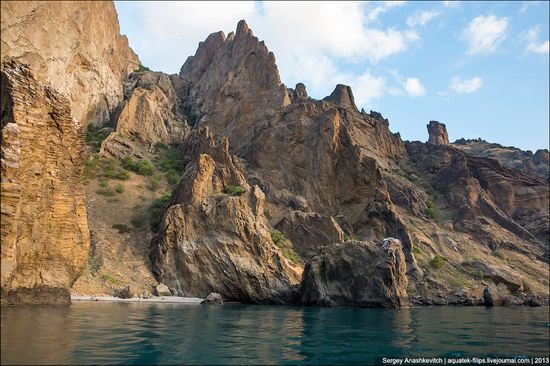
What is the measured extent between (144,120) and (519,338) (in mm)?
70088

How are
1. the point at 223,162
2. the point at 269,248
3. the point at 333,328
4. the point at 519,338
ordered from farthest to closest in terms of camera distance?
1. the point at 223,162
2. the point at 269,248
3. the point at 333,328
4. the point at 519,338

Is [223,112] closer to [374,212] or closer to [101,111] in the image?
[101,111]

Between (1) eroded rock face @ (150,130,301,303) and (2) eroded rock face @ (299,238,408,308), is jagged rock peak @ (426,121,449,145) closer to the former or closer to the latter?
(1) eroded rock face @ (150,130,301,303)

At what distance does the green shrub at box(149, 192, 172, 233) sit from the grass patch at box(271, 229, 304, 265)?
50.2 feet

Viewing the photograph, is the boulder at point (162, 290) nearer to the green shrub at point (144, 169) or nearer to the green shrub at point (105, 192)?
the green shrub at point (105, 192)

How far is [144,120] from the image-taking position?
2953 inches

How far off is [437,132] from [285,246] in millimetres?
112171

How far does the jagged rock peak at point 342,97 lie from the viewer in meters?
106

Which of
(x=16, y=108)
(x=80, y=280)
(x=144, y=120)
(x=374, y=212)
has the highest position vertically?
(x=144, y=120)

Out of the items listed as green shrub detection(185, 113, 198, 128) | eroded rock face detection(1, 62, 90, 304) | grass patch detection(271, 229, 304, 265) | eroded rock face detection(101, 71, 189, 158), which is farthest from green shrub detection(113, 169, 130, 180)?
eroded rock face detection(1, 62, 90, 304)

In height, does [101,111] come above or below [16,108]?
above

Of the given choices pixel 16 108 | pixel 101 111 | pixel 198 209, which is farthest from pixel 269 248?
pixel 101 111

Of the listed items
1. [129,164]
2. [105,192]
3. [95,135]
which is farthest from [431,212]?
[95,135]

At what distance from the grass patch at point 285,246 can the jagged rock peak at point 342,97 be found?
57259 mm
